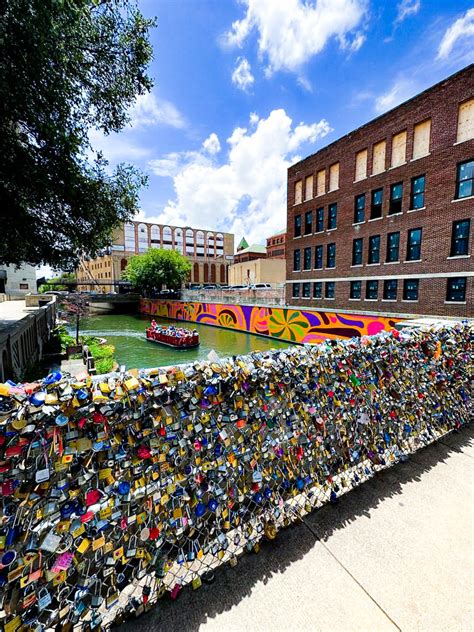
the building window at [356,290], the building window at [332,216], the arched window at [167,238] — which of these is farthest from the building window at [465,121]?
the arched window at [167,238]

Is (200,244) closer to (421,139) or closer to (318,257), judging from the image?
(318,257)

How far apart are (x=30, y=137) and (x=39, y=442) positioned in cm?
946

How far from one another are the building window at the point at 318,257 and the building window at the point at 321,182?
4.38 m

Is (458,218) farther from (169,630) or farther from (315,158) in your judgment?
(169,630)

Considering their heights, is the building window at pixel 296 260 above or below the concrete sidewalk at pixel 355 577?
above

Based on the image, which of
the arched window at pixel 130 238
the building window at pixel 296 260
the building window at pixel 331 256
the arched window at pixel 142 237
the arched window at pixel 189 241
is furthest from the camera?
the arched window at pixel 189 241

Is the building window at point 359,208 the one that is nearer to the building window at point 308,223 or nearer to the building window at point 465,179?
the building window at point 308,223

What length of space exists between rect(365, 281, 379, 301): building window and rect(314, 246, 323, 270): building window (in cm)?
447

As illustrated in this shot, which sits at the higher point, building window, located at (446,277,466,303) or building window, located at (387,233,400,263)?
building window, located at (387,233,400,263)

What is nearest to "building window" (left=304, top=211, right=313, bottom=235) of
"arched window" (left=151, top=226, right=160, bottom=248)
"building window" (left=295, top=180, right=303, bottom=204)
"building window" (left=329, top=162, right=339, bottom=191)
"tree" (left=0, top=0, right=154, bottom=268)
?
"building window" (left=295, top=180, right=303, bottom=204)

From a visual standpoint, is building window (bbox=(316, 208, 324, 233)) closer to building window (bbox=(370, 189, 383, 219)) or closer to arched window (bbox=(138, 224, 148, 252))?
building window (bbox=(370, 189, 383, 219))

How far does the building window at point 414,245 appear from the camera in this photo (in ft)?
53.3

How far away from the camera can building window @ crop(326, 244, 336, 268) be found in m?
21.1

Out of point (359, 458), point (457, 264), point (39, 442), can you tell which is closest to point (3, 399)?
point (39, 442)
